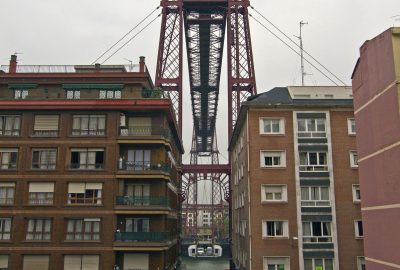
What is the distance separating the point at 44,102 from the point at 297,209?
24.5m

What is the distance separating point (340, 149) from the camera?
41.3m

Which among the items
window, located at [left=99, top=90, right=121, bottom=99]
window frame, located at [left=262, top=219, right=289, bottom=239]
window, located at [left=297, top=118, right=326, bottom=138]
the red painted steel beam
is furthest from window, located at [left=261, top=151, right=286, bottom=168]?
the red painted steel beam

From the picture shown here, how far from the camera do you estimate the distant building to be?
70.0 ft

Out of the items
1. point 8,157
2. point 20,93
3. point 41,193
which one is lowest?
point 41,193

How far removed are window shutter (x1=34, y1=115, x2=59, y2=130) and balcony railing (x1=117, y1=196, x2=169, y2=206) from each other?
9.20m

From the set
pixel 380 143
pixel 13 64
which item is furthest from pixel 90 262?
pixel 380 143

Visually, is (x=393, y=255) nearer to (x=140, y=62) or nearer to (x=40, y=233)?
(x=40, y=233)

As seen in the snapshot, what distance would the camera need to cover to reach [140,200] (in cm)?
4247

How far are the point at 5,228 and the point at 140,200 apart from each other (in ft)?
40.1

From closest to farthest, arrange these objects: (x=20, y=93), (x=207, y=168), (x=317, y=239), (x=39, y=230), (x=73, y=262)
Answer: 1. (x=317, y=239)
2. (x=73, y=262)
3. (x=39, y=230)
4. (x=20, y=93)
5. (x=207, y=168)

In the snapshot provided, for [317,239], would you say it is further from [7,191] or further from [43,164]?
[7,191]

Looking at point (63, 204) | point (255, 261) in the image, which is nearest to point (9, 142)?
point (63, 204)

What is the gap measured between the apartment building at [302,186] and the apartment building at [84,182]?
841 centimetres

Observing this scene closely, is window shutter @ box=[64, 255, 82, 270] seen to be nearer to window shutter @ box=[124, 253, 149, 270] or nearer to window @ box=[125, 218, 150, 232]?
window shutter @ box=[124, 253, 149, 270]
